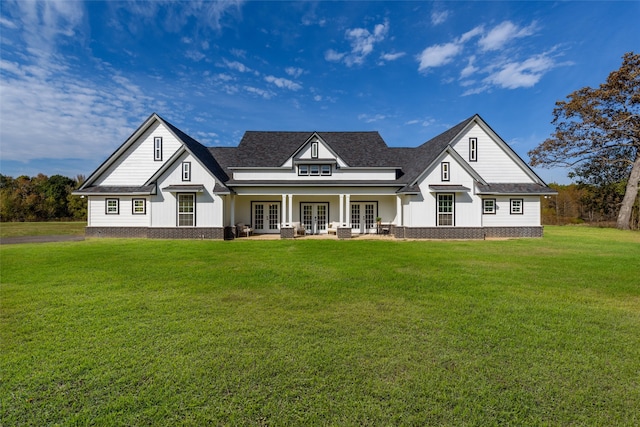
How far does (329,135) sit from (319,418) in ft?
74.4

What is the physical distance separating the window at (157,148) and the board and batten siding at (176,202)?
2.55 meters

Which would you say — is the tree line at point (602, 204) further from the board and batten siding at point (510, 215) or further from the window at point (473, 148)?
the window at point (473, 148)

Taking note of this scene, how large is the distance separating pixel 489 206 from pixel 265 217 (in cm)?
1583

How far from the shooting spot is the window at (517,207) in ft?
61.6

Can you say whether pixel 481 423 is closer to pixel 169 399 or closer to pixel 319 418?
pixel 319 418

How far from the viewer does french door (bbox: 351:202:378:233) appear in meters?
20.3

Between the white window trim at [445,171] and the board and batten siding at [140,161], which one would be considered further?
the board and batten siding at [140,161]

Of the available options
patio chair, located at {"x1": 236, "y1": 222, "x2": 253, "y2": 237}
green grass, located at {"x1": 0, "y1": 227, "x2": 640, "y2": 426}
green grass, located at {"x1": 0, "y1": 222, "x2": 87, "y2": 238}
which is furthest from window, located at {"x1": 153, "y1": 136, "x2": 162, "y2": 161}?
green grass, located at {"x1": 0, "y1": 227, "x2": 640, "y2": 426}

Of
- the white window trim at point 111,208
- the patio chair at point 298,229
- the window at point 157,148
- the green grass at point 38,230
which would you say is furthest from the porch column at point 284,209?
the green grass at point 38,230

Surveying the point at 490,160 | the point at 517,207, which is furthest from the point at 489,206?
the point at 490,160

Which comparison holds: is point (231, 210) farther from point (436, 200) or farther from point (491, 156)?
point (491, 156)

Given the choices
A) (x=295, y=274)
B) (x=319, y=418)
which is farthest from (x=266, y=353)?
(x=295, y=274)

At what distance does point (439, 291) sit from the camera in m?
6.39

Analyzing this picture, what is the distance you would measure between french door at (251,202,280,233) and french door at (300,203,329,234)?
6.41 feet
